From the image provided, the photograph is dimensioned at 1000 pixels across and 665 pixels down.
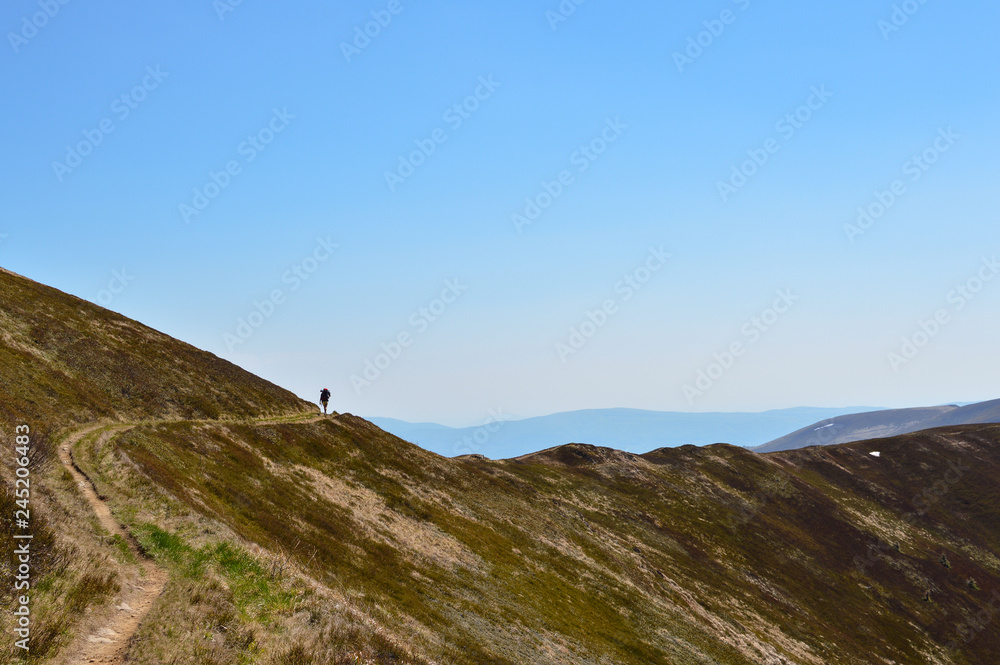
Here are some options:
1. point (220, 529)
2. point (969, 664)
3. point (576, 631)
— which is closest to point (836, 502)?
point (969, 664)

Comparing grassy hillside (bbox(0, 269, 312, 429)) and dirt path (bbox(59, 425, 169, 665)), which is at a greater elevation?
grassy hillside (bbox(0, 269, 312, 429))

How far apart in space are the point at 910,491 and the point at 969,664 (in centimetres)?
6108

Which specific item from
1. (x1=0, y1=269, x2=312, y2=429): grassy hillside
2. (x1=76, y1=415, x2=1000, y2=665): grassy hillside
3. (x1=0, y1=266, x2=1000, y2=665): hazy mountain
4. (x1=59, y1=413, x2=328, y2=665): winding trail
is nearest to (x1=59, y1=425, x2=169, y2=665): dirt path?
(x1=59, y1=413, x2=328, y2=665): winding trail

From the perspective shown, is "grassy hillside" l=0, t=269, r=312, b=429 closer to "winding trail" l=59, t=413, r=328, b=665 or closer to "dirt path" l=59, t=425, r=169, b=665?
"winding trail" l=59, t=413, r=328, b=665

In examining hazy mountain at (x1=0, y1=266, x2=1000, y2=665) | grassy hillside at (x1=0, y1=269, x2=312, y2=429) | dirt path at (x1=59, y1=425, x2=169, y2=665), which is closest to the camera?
dirt path at (x1=59, y1=425, x2=169, y2=665)

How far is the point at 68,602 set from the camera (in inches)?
610

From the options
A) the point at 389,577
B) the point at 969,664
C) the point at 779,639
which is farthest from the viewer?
the point at 969,664

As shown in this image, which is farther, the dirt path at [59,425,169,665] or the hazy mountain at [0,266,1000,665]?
the hazy mountain at [0,266,1000,665]

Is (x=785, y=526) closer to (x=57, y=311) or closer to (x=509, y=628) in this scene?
(x=509, y=628)

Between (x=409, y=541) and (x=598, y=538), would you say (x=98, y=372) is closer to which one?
(x=409, y=541)

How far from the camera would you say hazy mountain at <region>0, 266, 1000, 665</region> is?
19062 millimetres

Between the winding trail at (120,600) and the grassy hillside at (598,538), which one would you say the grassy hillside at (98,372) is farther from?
the winding trail at (120,600)

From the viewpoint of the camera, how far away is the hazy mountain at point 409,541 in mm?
19062

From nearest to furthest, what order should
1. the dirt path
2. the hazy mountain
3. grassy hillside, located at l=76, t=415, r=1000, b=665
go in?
1. the dirt path
2. the hazy mountain
3. grassy hillside, located at l=76, t=415, r=1000, b=665
